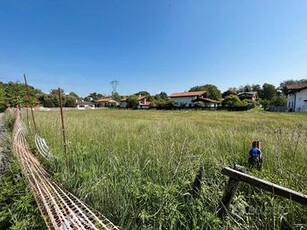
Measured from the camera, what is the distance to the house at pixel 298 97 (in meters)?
32.4

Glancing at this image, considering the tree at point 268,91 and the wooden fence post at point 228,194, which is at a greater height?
the tree at point 268,91

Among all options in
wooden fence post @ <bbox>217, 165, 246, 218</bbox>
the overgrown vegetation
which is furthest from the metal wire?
wooden fence post @ <bbox>217, 165, 246, 218</bbox>

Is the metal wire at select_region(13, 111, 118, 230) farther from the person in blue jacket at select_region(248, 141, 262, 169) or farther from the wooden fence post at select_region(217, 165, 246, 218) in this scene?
the person in blue jacket at select_region(248, 141, 262, 169)

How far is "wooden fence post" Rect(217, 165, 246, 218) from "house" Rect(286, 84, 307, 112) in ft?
121

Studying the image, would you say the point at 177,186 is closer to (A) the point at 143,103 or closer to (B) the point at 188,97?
(B) the point at 188,97

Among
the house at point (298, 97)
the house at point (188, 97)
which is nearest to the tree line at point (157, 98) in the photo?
the house at point (188, 97)

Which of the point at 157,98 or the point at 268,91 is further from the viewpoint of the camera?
the point at 157,98

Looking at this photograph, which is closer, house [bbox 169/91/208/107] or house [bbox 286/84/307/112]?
house [bbox 286/84/307/112]

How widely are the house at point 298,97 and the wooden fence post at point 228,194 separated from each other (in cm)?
3678

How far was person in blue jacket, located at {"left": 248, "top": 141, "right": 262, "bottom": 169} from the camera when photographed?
2611 mm

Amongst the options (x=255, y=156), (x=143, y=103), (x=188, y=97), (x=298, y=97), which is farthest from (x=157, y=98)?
(x=255, y=156)

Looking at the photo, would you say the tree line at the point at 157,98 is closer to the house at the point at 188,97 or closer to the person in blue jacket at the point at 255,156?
the house at the point at 188,97

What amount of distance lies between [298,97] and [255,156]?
38.9 m

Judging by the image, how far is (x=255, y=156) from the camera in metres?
2.64
